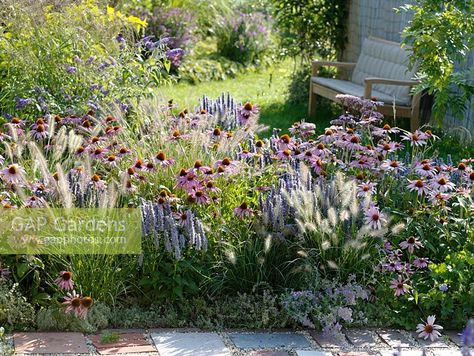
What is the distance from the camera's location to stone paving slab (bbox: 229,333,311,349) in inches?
156

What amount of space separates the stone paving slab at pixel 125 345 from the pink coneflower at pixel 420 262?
57.8 inches

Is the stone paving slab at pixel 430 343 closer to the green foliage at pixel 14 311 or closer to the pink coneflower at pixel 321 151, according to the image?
the pink coneflower at pixel 321 151

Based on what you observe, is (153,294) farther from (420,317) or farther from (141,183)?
(420,317)

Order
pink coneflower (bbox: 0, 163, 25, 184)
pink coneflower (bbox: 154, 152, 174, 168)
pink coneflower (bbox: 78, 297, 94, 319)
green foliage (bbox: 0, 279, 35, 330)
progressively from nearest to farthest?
pink coneflower (bbox: 78, 297, 94, 319) < green foliage (bbox: 0, 279, 35, 330) < pink coneflower (bbox: 0, 163, 25, 184) < pink coneflower (bbox: 154, 152, 174, 168)

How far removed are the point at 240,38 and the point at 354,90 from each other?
488cm

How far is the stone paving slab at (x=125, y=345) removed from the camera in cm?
379

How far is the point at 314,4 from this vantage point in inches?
438

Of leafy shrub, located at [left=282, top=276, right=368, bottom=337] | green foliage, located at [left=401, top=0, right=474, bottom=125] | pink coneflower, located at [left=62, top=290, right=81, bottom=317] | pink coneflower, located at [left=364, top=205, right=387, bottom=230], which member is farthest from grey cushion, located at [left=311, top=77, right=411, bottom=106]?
pink coneflower, located at [left=62, top=290, right=81, bottom=317]

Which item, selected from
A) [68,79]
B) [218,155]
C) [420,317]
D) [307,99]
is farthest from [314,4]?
[420,317]

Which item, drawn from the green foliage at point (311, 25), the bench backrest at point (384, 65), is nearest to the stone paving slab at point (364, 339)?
the bench backrest at point (384, 65)

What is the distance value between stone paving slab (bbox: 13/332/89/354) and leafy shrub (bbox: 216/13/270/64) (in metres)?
10.1

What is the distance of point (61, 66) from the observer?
6.36 meters

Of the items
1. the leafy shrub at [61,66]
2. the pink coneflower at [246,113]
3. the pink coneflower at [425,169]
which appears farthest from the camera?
the leafy shrub at [61,66]

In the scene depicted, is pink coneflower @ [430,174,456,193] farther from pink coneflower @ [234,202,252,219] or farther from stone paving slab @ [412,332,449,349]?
pink coneflower @ [234,202,252,219]
